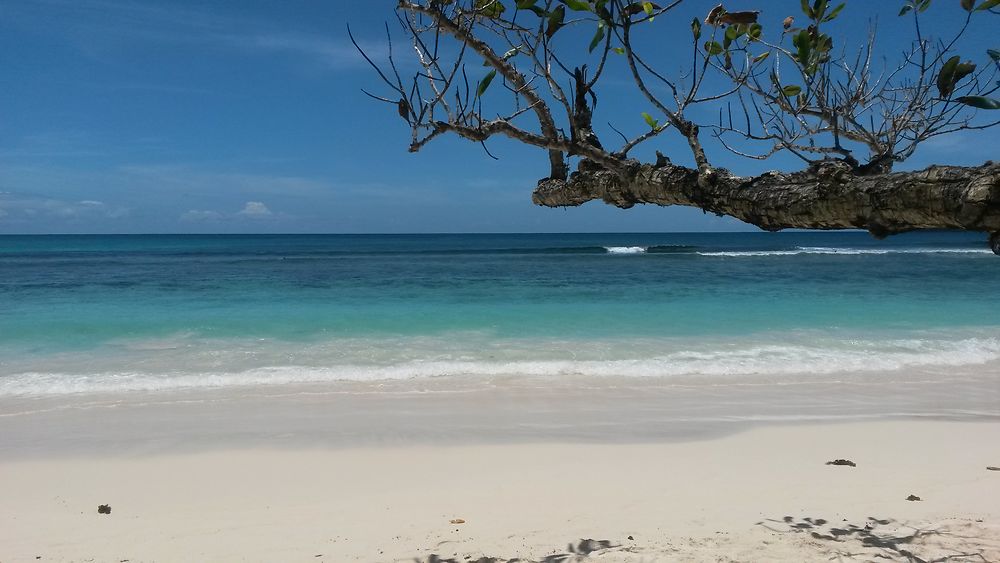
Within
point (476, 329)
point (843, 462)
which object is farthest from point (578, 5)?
point (476, 329)

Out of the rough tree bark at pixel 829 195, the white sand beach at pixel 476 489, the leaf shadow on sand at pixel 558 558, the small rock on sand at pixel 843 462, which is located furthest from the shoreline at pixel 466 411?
the rough tree bark at pixel 829 195

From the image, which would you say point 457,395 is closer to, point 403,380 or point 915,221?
point 403,380

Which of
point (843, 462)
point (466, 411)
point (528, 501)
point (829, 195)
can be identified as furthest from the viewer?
point (466, 411)

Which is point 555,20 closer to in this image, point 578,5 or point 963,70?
point 578,5

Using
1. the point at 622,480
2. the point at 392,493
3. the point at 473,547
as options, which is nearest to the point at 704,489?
the point at 622,480

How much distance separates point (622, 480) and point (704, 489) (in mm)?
510

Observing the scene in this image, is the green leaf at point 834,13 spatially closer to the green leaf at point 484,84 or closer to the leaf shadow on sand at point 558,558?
the green leaf at point 484,84

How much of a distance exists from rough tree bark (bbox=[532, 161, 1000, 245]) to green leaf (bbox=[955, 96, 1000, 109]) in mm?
380

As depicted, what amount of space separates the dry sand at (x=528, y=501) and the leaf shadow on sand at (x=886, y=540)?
12 mm

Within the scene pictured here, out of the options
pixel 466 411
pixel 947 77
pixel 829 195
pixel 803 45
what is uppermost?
pixel 803 45

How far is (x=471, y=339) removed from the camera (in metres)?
10.0

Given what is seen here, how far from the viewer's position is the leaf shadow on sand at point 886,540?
3.00 metres

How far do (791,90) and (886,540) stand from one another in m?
2.23

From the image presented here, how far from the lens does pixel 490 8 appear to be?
2.39 m
